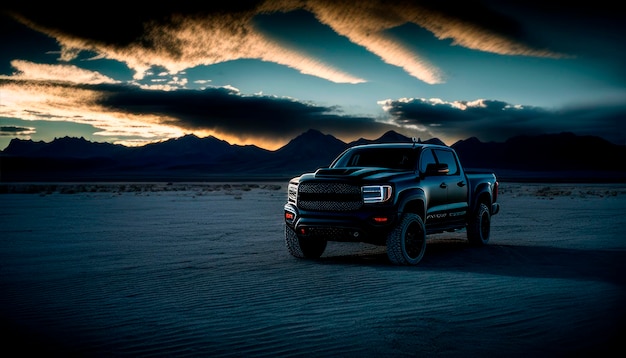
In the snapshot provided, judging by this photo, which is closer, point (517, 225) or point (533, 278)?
point (533, 278)

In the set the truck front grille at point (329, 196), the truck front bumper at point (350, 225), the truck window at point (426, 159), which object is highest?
the truck window at point (426, 159)

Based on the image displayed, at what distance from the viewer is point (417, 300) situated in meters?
8.62

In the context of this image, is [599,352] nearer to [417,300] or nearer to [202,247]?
[417,300]

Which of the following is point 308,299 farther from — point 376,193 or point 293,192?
point 293,192

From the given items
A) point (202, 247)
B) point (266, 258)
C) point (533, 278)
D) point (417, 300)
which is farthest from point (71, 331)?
point (202, 247)

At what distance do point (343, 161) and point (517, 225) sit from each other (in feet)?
33.4

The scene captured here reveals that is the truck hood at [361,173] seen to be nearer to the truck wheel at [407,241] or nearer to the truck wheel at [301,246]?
the truck wheel at [407,241]

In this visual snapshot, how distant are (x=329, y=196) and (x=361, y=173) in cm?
70

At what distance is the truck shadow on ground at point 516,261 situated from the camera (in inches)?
436

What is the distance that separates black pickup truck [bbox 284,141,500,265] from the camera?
11484 mm

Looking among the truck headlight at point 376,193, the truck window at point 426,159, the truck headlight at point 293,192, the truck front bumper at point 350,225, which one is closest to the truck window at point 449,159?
the truck window at point 426,159

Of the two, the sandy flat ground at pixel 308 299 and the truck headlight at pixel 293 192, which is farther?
the truck headlight at pixel 293 192

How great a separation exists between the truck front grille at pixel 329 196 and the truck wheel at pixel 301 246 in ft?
2.79

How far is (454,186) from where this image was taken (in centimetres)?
1362
